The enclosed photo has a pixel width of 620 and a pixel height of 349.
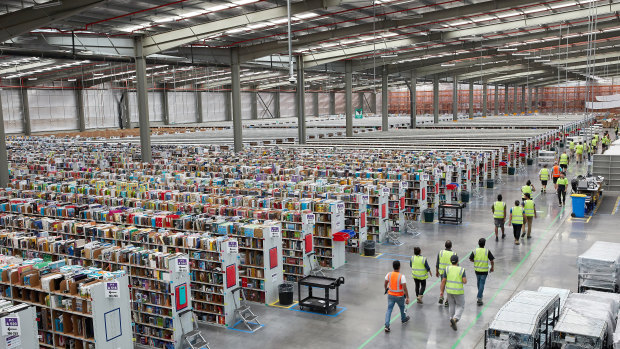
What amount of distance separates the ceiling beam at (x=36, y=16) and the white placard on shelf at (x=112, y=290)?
37.0ft

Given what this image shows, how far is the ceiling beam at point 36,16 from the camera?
Result: 682 inches

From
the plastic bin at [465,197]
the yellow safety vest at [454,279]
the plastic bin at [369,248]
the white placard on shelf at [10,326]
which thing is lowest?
the plastic bin at [369,248]

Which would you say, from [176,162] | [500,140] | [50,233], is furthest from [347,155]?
[50,233]

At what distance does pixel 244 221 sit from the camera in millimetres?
13258

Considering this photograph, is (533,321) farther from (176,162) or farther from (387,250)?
(176,162)

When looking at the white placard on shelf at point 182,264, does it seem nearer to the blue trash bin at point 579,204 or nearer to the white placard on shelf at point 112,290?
the white placard on shelf at point 112,290

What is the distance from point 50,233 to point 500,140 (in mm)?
28479

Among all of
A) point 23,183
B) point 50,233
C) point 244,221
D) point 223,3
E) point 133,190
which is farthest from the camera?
point 223,3

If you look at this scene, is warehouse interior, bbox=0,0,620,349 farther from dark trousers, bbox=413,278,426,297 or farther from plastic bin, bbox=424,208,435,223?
dark trousers, bbox=413,278,426,297

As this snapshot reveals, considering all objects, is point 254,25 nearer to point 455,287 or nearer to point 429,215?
point 429,215

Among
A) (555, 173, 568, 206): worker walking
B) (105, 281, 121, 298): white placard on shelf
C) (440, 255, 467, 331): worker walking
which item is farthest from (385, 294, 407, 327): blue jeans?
(555, 173, 568, 206): worker walking

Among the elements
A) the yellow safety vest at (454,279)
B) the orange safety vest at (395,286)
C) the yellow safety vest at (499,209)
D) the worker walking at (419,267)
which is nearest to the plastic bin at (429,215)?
the yellow safety vest at (499,209)

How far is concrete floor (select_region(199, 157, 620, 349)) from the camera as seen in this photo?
34.1 ft

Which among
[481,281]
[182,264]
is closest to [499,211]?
[481,281]
